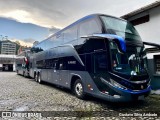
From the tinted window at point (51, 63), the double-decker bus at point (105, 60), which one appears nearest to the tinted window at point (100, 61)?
the double-decker bus at point (105, 60)

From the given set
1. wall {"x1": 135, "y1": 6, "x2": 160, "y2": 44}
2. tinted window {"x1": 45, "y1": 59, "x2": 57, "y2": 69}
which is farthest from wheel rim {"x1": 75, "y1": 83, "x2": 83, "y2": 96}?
wall {"x1": 135, "y1": 6, "x2": 160, "y2": 44}

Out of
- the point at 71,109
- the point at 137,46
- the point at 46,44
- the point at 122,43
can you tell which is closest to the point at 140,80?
the point at 137,46

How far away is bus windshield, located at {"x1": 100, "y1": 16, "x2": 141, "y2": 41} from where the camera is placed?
27.4ft

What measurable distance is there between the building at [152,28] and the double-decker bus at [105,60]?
12.5 ft

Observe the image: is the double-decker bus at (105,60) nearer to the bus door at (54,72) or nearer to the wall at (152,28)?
the bus door at (54,72)

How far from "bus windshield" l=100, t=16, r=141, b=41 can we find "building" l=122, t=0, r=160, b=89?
→ 3886 mm

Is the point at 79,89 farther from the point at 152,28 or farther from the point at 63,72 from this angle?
the point at 152,28

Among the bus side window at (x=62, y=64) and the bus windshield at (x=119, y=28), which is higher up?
the bus windshield at (x=119, y=28)

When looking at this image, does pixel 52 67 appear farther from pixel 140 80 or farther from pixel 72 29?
pixel 140 80

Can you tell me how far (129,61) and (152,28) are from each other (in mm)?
6072

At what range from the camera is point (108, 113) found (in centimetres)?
717

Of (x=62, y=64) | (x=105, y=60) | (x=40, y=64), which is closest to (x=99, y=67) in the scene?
(x=105, y=60)

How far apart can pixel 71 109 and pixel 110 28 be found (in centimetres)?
375

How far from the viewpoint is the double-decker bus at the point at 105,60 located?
24.5 ft
